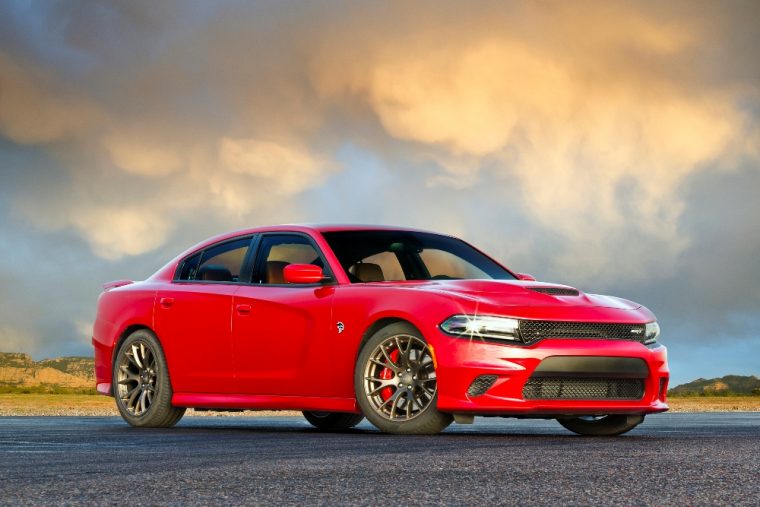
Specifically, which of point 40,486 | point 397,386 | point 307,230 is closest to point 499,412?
point 397,386

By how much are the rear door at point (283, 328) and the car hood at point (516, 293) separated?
→ 770 mm

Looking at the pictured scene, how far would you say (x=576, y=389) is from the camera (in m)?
8.30

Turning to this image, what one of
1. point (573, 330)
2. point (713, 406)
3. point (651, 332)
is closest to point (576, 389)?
point (573, 330)

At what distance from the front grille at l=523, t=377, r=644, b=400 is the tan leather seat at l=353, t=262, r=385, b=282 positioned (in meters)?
1.72

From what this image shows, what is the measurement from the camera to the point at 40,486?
15.9ft

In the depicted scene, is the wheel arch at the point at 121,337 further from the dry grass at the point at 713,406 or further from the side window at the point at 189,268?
the dry grass at the point at 713,406

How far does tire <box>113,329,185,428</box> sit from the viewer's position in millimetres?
10281

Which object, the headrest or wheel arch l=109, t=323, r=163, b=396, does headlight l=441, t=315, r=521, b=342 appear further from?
wheel arch l=109, t=323, r=163, b=396

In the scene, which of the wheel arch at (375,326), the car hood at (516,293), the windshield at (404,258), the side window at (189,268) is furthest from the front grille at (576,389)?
the side window at (189,268)

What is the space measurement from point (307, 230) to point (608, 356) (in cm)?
278

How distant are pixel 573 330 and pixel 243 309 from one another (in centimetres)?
278

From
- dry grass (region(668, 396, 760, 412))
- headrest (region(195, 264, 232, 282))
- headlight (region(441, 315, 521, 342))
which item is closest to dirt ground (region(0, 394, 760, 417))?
dry grass (region(668, 396, 760, 412))

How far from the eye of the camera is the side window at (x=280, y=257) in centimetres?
966

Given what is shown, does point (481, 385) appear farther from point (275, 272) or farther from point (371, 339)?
point (275, 272)
